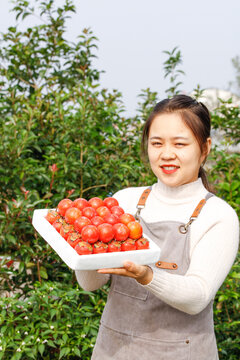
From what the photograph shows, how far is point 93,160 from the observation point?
275cm

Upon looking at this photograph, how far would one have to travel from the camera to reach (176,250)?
1459 millimetres

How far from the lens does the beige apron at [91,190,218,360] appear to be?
1.47 m

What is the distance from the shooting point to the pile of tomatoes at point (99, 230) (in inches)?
50.0

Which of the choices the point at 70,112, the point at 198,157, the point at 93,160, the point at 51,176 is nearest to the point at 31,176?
the point at 51,176

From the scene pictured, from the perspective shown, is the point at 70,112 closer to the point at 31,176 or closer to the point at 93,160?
the point at 93,160

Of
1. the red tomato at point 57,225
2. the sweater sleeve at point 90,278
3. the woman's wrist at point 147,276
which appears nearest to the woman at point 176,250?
the sweater sleeve at point 90,278

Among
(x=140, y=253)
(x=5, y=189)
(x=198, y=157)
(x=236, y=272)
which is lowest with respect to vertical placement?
(x=236, y=272)

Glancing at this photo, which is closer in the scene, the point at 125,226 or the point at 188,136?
the point at 125,226

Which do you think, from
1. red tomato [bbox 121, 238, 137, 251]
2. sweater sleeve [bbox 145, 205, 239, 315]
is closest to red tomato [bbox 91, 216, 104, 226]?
red tomato [bbox 121, 238, 137, 251]

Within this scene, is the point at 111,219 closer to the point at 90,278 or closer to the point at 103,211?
the point at 103,211

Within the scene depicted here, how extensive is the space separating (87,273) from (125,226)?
31cm

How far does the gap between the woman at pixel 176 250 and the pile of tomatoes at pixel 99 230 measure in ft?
0.60

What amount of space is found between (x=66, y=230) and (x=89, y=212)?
0.10 metres

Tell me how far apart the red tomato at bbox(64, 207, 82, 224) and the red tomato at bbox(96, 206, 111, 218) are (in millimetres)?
71
